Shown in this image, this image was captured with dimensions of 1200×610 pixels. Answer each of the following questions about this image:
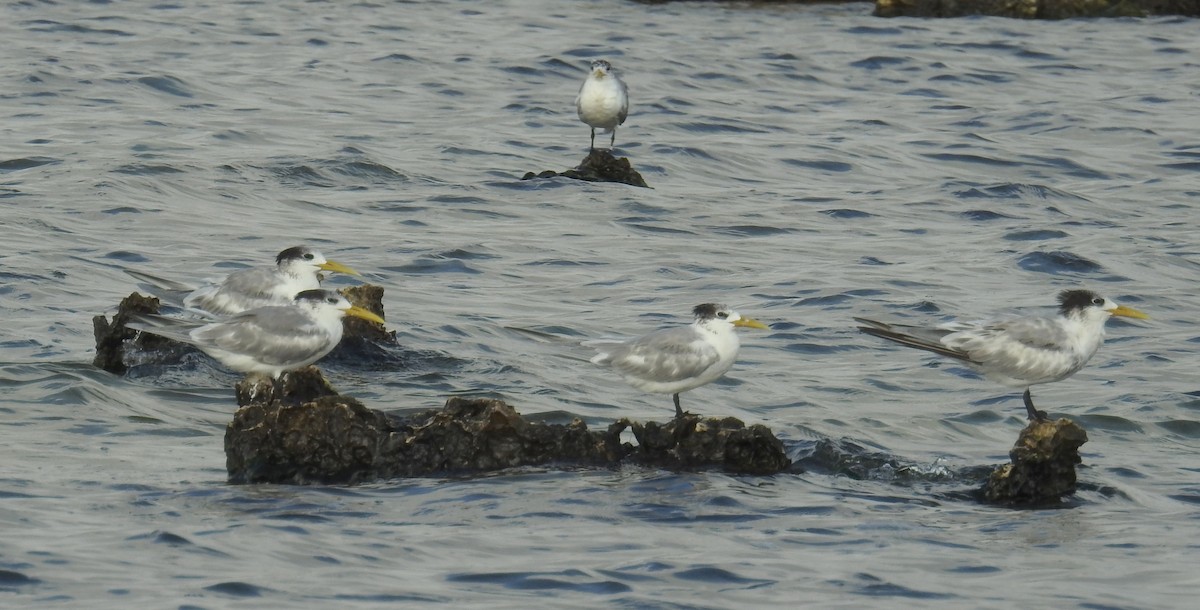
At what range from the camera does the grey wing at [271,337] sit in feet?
35.4

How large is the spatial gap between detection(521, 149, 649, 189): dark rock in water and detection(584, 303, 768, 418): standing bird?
7726mm

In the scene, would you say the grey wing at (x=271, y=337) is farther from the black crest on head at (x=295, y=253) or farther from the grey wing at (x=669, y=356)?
the grey wing at (x=669, y=356)

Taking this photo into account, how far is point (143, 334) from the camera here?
12.0 m

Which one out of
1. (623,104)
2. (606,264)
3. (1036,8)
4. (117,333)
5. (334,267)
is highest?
(1036,8)

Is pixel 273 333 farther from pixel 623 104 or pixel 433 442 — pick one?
pixel 623 104

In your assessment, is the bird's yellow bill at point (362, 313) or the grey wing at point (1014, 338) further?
the bird's yellow bill at point (362, 313)

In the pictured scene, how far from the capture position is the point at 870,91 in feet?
84.8

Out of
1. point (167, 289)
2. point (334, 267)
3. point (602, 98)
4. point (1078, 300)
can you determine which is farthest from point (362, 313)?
point (602, 98)

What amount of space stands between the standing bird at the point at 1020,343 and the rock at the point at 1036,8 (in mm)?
20361

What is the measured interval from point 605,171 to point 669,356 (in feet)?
26.8

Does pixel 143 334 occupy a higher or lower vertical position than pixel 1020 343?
lower

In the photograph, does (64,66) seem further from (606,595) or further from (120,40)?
(606,595)

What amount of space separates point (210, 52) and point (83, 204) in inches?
385

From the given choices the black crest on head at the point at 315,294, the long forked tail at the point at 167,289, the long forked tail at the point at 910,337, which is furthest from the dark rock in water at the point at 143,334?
the long forked tail at the point at 910,337
